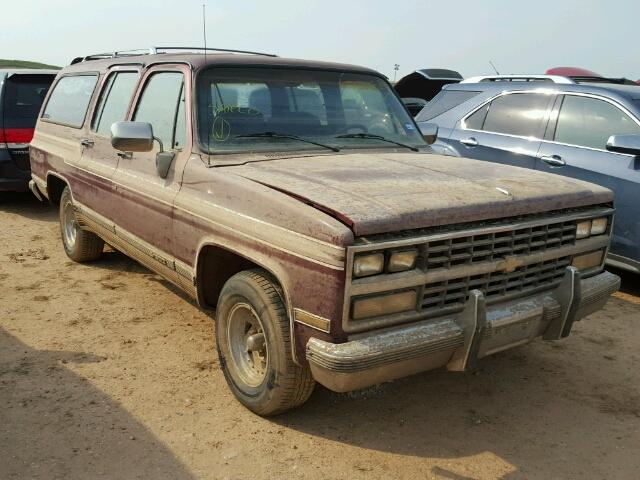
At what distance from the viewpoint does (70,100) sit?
229 inches

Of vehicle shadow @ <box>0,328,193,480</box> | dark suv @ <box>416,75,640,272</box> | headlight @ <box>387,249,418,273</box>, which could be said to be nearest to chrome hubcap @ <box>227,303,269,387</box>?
vehicle shadow @ <box>0,328,193,480</box>

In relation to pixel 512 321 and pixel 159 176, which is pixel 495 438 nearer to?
pixel 512 321

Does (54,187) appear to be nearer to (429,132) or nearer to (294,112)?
(294,112)

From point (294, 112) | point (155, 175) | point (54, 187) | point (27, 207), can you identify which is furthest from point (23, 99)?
point (294, 112)

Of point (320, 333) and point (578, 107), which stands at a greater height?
point (578, 107)

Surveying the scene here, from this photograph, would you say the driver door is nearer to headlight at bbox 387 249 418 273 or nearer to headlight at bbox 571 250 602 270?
headlight at bbox 387 249 418 273

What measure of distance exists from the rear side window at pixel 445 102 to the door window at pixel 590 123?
1.27 m

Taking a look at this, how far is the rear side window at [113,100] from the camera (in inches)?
185

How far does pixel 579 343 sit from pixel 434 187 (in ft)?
6.91

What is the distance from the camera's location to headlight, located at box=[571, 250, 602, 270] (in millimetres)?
3518

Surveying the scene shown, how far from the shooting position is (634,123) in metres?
5.35

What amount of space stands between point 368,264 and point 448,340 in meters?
0.54

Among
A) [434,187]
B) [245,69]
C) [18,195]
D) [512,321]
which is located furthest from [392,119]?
[18,195]

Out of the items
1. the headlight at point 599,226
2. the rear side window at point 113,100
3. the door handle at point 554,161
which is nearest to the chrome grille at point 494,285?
the headlight at point 599,226
